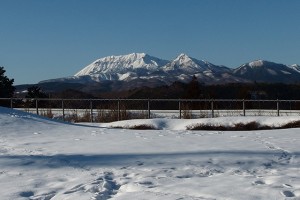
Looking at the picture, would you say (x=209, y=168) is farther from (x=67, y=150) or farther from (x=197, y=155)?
(x=67, y=150)

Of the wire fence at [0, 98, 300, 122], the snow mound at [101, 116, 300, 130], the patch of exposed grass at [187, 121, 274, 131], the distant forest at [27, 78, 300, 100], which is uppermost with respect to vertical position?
the distant forest at [27, 78, 300, 100]

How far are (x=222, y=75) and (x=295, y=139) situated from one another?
176364 mm

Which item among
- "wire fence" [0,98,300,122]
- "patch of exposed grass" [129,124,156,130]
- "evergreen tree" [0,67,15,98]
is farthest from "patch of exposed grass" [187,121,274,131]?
"evergreen tree" [0,67,15,98]

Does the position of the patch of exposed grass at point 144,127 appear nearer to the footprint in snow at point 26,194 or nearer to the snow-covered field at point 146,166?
the snow-covered field at point 146,166

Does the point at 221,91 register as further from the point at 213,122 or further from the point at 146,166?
the point at 146,166

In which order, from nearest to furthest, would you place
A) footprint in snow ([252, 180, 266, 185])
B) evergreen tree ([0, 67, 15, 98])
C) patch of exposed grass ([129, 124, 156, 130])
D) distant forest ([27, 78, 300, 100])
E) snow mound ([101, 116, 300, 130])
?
footprint in snow ([252, 180, 266, 185]) → patch of exposed grass ([129, 124, 156, 130]) → snow mound ([101, 116, 300, 130]) → distant forest ([27, 78, 300, 100]) → evergreen tree ([0, 67, 15, 98])

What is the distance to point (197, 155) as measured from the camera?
29.3 feet

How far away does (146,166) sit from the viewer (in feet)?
25.7

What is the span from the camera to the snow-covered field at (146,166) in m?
6.01

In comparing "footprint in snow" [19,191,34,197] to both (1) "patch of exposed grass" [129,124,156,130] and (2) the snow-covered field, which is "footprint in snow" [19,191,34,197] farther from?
(1) "patch of exposed grass" [129,124,156,130]

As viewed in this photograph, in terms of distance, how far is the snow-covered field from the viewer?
19.7 ft

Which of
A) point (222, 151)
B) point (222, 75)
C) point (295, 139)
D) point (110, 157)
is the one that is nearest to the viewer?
point (110, 157)

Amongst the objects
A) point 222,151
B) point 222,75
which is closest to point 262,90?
point 222,151

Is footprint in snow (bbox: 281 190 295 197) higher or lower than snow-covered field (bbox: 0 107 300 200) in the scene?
lower
